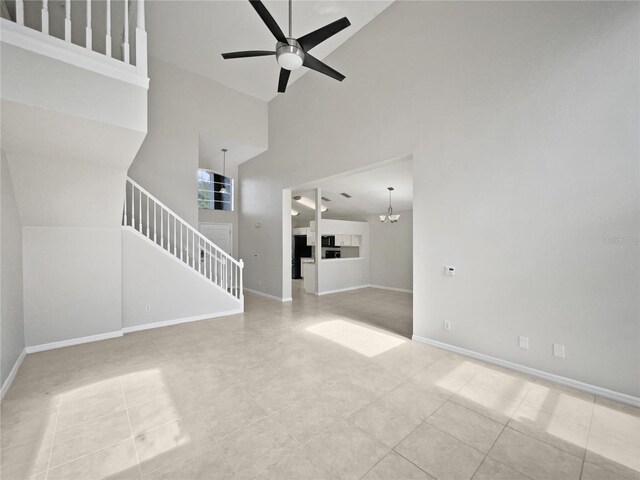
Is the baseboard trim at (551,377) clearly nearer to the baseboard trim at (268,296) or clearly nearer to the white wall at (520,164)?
the white wall at (520,164)

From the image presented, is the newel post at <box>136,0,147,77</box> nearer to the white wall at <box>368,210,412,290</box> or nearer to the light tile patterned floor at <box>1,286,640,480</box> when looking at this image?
the light tile patterned floor at <box>1,286,640,480</box>

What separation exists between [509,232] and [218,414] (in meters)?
3.50

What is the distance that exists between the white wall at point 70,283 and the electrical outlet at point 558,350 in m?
5.76

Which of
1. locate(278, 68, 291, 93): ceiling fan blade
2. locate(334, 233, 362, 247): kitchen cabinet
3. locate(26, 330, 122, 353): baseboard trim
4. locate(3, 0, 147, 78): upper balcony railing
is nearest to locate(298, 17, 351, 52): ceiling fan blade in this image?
locate(278, 68, 291, 93): ceiling fan blade

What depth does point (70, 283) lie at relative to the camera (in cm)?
388

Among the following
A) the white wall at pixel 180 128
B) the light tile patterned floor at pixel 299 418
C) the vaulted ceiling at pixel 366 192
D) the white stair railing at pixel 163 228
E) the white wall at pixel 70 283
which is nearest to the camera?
the light tile patterned floor at pixel 299 418

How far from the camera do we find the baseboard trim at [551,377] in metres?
2.48

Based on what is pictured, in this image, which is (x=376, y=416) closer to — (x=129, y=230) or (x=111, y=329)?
(x=111, y=329)

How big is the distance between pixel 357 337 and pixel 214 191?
6700 mm

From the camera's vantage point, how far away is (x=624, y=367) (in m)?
2.49

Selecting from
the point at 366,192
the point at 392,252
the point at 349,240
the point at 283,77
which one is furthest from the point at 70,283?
the point at 392,252

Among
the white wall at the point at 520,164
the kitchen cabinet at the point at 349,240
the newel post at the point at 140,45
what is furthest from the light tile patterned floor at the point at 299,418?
the kitchen cabinet at the point at 349,240

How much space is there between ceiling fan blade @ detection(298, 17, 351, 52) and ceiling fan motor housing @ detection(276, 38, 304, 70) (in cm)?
9

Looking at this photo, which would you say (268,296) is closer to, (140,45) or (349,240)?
(349,240)
